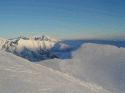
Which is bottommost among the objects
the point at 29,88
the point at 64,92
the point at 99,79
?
the point at 99,79

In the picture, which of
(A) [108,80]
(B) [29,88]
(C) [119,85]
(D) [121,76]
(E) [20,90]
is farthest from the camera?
(D) [121,76]

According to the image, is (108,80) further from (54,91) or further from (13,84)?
(13,84)

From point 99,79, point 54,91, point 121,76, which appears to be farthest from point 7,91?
point 121,76

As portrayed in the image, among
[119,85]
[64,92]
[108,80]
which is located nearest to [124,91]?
[119,85]

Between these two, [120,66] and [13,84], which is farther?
[120,66]

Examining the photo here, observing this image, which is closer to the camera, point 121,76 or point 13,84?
point 13,84

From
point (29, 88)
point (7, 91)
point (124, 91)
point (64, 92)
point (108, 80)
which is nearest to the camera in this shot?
point (7, 91)

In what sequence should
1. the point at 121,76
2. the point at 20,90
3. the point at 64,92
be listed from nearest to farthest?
the point at 20,90 → the point at 64,92 → the point at 121,76

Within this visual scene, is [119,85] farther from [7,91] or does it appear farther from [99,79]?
[7,91]

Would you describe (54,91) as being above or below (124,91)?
above
